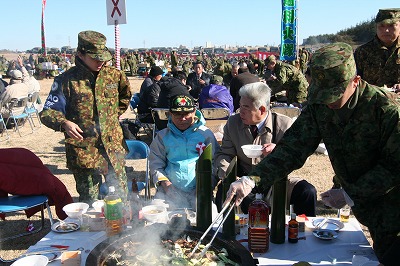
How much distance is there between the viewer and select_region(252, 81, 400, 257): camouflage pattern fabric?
189 cm

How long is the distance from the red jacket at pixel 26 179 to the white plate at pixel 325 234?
2.21 m

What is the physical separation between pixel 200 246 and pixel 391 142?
1.08 metres

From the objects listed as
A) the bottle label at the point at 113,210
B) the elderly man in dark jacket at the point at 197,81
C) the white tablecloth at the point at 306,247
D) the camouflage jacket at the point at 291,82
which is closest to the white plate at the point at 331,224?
the white tablecloth at the point at 306,247

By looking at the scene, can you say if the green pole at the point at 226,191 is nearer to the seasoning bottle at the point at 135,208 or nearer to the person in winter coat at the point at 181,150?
the seasoning bottle at the point at 135,208

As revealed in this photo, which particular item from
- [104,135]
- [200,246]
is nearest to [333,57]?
[200,246]

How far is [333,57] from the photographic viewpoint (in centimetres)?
180

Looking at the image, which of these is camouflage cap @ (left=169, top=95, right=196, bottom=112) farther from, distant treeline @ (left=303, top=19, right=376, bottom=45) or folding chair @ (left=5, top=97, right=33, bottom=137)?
distant treeline @ (left=303, top=19, right=376, bottom=45)

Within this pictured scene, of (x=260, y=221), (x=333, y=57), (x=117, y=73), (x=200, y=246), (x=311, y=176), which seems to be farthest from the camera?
(x=311, y=176)

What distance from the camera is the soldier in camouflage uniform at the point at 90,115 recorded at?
3.23 meters

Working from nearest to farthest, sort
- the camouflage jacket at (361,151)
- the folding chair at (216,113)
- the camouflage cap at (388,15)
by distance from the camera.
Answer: the camouflage jacket at (361,151)
the camouflage cap at (388,15)
the folding chair at (216,113)

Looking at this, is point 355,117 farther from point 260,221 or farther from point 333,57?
point 260,221

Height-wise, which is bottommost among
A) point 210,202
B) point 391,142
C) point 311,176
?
point 311,176

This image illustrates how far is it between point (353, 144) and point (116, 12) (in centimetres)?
442

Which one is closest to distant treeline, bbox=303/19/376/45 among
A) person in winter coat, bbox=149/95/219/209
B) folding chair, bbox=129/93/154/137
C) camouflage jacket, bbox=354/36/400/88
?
folding chair, bbox=129/93/154/137
